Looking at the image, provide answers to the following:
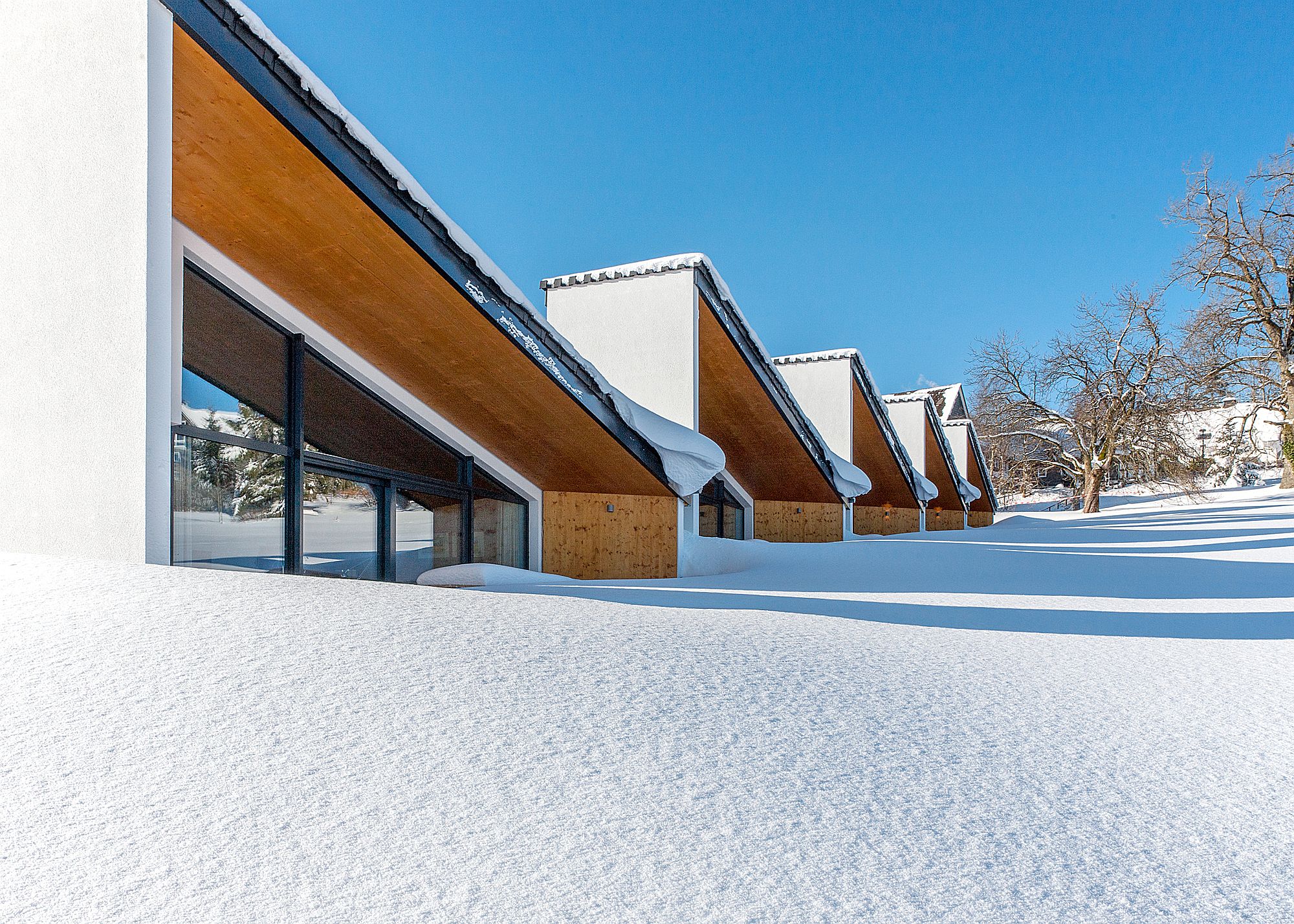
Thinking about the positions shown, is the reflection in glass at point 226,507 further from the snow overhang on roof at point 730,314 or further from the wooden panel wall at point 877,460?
the wooden panel wall at point 877,460

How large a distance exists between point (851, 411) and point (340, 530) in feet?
37.1

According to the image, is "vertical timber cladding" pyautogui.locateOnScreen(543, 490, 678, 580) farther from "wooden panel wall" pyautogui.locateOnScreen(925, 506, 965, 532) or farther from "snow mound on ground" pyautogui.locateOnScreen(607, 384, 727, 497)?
"wooden panel wall" pyautogui.locateOnScreen(925, 506, 965, 532)

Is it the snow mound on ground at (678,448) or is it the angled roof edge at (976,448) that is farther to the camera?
the angled roof edge at (976,448)

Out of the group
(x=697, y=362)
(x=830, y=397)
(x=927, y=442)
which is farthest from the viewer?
(x=927, y=442)

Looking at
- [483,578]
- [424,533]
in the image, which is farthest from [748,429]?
[483,578]

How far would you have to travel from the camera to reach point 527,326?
719 cm

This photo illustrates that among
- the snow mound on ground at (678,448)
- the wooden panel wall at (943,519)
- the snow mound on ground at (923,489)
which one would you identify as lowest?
the wooden panel wall at (943,519)

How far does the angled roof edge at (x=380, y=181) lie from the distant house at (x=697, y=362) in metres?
1.99

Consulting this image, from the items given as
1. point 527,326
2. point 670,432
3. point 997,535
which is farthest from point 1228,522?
point 527,326

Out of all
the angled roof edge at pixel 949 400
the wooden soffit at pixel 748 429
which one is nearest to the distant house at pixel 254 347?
the wooden soffit at pixel 748 429

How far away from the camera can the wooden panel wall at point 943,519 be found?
26.5 metres

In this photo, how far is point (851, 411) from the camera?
16.1m

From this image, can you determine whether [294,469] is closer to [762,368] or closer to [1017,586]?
[762,368]

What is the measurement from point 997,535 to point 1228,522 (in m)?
5.22
